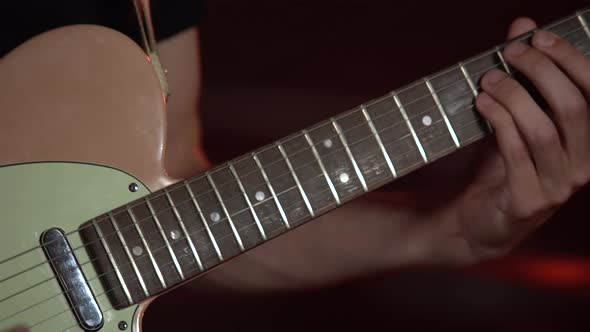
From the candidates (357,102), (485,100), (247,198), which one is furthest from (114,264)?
(357,102)

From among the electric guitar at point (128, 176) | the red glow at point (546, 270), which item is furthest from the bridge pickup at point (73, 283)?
the red glow at point (546, 270)

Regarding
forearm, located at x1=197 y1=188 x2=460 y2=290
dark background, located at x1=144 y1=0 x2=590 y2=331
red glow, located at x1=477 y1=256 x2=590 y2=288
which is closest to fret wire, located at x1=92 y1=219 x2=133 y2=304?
forearm, located at x1=197 y1=188 x2=460 y2=290

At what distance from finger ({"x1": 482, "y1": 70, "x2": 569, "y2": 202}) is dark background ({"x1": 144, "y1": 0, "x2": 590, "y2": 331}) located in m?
0.68

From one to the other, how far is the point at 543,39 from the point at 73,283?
1.47 feet

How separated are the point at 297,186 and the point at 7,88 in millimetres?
260

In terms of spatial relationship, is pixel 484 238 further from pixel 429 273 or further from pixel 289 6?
pixel 289 6

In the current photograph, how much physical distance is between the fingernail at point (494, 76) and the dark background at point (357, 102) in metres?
0.71

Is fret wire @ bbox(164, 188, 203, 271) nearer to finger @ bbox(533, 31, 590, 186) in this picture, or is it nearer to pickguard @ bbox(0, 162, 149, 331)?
pickguard @ bbox(0, 162, 149, 331)

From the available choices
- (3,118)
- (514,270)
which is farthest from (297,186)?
(514,270)

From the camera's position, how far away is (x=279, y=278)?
33.3 inches

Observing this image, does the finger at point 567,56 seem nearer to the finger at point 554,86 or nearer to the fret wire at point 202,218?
the finger at point 554,86

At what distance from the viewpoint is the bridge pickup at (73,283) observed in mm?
495

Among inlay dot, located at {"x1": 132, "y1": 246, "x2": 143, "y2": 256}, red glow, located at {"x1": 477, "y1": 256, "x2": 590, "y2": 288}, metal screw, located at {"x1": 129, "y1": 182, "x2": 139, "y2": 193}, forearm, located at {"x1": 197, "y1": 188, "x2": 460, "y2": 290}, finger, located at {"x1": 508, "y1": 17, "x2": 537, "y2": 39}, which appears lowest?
red glow, located at {"x1": 477, "y1": 256, "x2": 590, "y2": 288}

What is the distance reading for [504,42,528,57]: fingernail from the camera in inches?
22.0
